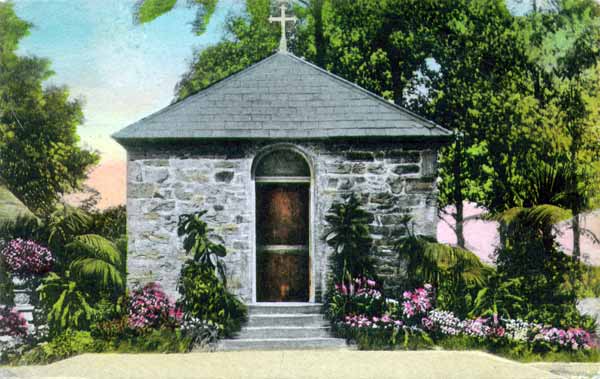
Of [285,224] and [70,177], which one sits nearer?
[70,177]

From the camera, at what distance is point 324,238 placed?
26.6 ft

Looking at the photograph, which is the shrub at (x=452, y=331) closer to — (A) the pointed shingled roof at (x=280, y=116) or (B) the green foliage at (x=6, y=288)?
(A) the pointed shingled roof at (x=280, y=116)

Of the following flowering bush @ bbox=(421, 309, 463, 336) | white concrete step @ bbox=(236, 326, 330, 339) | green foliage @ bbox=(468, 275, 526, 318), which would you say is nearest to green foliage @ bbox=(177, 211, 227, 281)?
white concrete step @ bbox=(236, 326, 330, 339)

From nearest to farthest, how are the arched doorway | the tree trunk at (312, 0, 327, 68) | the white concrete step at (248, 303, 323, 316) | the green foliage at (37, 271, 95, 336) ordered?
1. the green foliage at (37, 271, 95, 336)
2. the tree trunk at (312, 0, 327, 68)
3. the white concrete step at (248, 303, 323, 316)
4. the arched doorway

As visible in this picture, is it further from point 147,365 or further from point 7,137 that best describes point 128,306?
point 7,137

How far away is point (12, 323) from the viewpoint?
7.48 m

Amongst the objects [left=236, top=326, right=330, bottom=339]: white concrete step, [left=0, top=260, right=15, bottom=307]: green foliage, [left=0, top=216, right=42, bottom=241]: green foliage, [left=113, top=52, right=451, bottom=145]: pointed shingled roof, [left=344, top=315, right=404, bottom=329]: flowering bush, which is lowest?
[left=236, top=326, right=330, bottom=339]: white concrete step

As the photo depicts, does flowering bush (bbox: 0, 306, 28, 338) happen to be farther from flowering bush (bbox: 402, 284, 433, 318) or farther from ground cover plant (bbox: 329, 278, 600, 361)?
flowering bush (bbox: 402, 284, 433, 318)

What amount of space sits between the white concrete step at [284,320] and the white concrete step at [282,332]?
7 cm

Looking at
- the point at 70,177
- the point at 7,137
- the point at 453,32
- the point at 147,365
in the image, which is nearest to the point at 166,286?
the point at 147,365

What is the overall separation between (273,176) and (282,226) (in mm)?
609

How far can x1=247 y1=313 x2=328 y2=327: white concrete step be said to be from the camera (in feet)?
25.9

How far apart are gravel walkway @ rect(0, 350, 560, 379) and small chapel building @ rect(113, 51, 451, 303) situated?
1.02 m

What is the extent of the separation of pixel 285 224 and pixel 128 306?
203 centimetres
